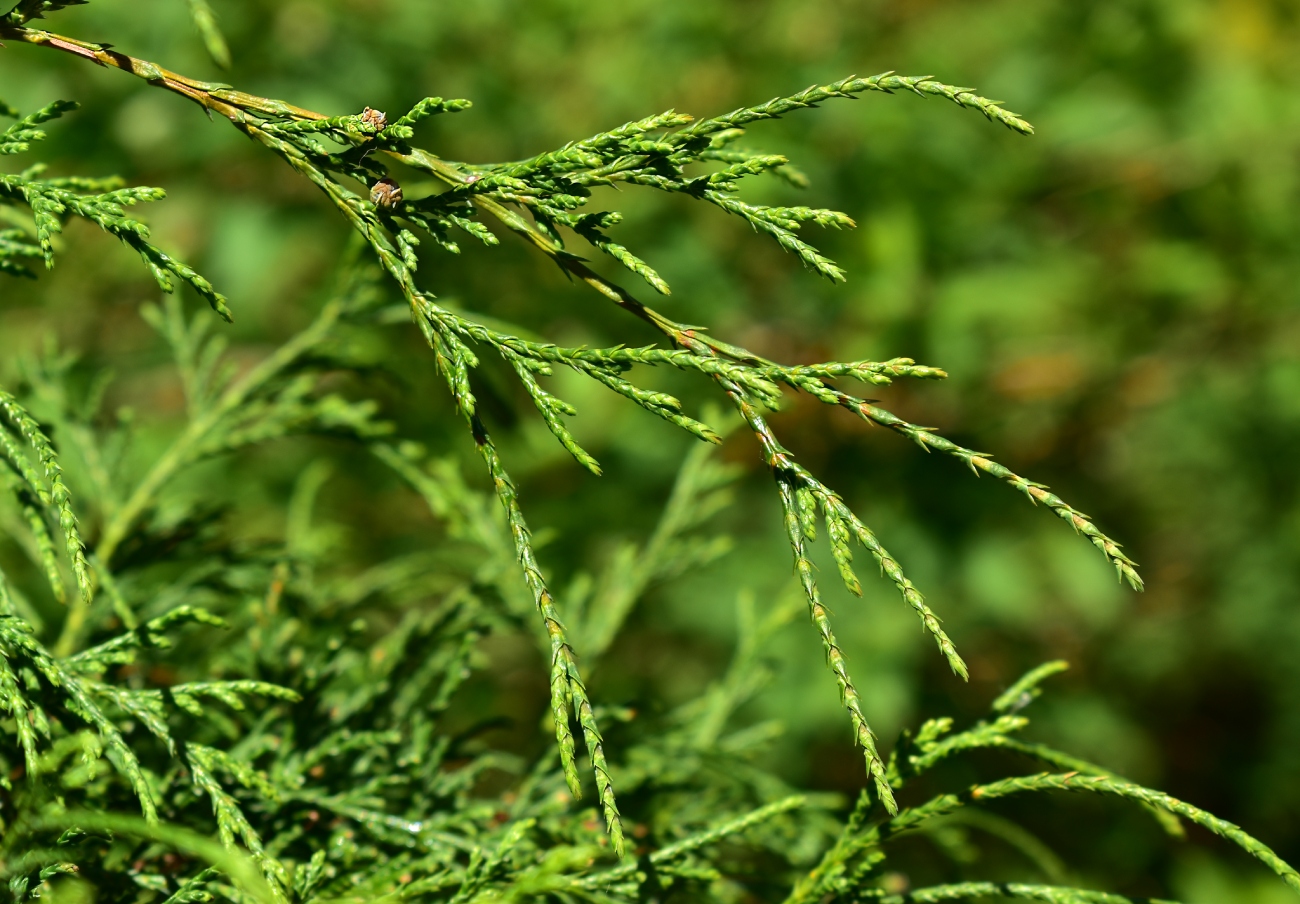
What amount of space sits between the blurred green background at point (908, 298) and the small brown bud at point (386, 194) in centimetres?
164

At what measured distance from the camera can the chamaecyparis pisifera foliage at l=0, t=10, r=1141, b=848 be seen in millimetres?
973

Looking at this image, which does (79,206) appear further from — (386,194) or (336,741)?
(336,741)

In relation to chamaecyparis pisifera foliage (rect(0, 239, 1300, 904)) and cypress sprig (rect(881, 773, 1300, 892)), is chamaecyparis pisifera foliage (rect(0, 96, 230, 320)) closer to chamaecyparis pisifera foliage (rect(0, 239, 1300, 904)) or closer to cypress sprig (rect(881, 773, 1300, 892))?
chamaecyparis pisifera foliage (rect(0, 239, 1300, 904))

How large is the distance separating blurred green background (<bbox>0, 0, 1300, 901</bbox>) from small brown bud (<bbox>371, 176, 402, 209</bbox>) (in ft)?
5.38

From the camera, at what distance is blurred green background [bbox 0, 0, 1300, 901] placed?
9.44ft

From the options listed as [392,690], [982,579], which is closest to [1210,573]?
[982,579]

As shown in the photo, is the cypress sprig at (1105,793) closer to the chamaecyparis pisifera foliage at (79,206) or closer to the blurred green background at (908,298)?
the chamaecyparis pisifera foliage at (79,206)

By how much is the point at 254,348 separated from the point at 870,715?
215 centimetres

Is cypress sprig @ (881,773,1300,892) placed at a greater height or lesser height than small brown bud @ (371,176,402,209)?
lesser

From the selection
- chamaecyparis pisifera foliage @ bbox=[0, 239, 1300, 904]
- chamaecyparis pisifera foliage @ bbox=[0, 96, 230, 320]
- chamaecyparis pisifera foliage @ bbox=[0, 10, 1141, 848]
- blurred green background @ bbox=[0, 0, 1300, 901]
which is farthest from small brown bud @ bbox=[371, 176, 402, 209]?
blurred green background @ bbox=[0, 0, 1300, 901]

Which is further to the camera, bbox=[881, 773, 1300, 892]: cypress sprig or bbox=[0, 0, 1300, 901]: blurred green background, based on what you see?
bbox=[0, 0, 1300, 901]: blurred green background

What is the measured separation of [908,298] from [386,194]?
2.11 m

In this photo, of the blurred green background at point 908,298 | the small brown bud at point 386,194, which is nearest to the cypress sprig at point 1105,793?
the small brown bud at point 386,194

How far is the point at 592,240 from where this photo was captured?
1.06 metres
